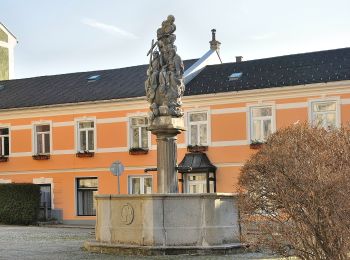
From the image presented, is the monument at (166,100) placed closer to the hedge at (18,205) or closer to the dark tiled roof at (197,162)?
the dark tiled roof at (197,162)

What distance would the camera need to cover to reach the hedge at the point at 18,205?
35.6 meters

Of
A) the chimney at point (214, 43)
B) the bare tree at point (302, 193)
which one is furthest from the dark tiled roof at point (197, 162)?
the bare tree at point (302, 193)

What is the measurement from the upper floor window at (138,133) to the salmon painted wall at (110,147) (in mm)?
296

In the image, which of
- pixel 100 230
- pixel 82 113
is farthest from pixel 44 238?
pixel 82 113

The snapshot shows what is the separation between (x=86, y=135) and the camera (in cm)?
3772

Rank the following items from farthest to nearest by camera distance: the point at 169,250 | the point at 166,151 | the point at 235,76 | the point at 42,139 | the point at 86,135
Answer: the point at 42,139 → the point at 86,135 → the point at 235,76 → the point at 166,151 → the point at 169,250

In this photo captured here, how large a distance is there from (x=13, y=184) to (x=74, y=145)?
11.9 feet

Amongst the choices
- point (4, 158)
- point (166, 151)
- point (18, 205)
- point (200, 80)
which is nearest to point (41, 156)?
point (4, 158)

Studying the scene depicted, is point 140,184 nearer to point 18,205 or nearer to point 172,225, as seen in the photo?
point 18,205

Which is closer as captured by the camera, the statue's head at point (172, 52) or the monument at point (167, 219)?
the monument at point (167, 219)

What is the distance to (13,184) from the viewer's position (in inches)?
1417

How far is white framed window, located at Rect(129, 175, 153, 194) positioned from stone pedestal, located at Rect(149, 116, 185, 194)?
17.3 m

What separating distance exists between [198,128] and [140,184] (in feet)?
12.9

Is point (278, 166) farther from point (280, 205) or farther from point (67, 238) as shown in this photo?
point (67, 238)
